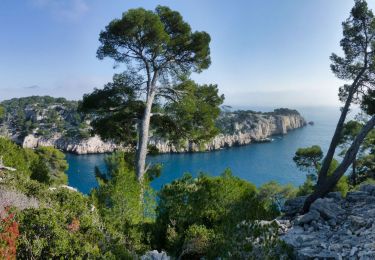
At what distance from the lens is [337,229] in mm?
9680

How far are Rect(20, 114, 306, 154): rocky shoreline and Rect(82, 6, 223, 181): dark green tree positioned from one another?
64.9 meters

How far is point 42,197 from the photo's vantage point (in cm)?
1490

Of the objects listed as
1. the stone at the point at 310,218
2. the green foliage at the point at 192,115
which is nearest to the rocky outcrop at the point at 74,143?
the green foliage at the point at 192,115

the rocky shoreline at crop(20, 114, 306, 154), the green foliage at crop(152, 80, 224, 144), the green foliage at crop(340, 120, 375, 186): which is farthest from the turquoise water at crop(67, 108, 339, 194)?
the green foliage at crop(152, 80, 224, 144)

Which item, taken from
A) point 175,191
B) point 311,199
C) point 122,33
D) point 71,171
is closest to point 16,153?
point 122,33

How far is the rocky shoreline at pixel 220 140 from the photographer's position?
4070 inches

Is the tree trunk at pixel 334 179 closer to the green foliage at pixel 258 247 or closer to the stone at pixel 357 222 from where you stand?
the stone at pixel 357 222

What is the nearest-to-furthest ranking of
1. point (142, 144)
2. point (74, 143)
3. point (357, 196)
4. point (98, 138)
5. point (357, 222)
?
point (357, 222) → point (357, 196) → point (142, 144) → point (98, 138) → point (74, 143)

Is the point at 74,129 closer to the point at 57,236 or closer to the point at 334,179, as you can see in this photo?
the point at 334,179

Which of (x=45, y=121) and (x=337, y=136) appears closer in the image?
(x=337, y=136)

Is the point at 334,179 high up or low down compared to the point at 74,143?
up

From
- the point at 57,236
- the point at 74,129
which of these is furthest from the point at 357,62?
the point at 74,129

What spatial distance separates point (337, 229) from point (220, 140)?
347ft

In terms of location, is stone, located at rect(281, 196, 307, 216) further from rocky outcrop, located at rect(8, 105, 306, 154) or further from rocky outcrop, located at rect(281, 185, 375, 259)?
rocky outcrop, located at rect(8, 105, 306, 154)
